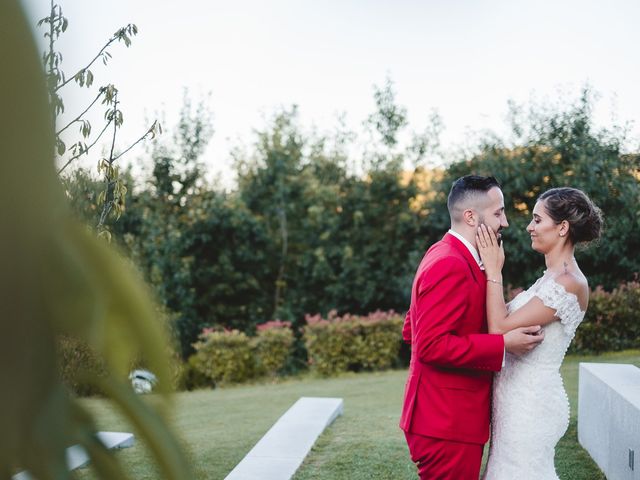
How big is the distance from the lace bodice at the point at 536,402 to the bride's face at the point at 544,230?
196 millimetres

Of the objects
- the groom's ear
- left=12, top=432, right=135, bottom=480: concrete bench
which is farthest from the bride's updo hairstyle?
left=12, top=432, right=135, bottom=480: concrete bench

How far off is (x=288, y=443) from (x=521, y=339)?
3.64 meters

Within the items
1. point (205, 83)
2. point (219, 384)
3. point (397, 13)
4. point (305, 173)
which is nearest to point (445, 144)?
point (305, 173)

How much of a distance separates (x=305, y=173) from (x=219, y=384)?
547 centimetres

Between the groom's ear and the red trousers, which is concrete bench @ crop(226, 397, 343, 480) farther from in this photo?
the groom's ear

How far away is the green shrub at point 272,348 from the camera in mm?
14352

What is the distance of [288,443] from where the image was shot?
6.36 meters

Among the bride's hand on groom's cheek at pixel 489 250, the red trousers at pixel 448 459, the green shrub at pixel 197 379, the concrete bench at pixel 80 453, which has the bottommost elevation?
the green shrub at pixel 197 379

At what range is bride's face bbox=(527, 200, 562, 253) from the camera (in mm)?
3529

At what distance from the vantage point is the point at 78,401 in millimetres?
449

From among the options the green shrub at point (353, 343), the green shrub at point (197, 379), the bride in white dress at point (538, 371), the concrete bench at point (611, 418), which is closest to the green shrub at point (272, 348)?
the green shrub at point (353, 343)

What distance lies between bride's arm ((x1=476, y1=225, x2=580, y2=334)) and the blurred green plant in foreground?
2879 mm

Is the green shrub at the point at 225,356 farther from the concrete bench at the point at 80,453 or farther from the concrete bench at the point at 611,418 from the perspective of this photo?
the concrete bench at the point at 80,453

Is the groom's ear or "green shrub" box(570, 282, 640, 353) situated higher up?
the groom's ear
